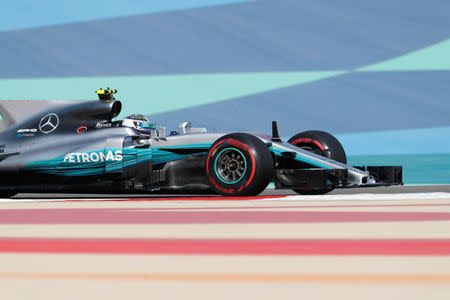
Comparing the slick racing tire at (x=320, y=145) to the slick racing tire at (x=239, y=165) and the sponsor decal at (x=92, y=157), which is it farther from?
the sponsor decal at (x=92, y=157)

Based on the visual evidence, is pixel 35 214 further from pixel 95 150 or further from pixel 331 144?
pixel 331 144

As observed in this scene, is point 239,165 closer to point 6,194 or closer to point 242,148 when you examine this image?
point 242,148

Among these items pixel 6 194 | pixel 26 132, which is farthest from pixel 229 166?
pixel 6 194

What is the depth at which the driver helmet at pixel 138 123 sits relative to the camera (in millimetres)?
12414

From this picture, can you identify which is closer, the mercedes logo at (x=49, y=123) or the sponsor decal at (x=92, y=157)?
the sponsor decal at (x=92, y=157)

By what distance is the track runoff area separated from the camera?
10.5 feet

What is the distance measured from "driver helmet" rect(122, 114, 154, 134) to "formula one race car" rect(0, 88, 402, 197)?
16 mm

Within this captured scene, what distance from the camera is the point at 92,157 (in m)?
11.9

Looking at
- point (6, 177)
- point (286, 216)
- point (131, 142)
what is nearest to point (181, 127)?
point (131, 142)

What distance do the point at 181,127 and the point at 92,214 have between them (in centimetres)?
502
